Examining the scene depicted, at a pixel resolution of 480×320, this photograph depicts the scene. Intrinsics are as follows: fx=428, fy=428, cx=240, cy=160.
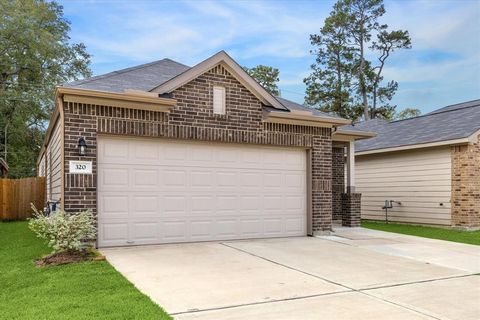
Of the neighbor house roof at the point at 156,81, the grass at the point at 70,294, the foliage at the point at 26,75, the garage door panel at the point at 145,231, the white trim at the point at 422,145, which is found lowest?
the grass at the point at 70,294

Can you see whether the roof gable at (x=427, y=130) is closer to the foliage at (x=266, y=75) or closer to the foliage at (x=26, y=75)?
the foliage at (x=266, y=75)

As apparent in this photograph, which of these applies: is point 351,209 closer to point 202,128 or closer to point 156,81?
point 202,128

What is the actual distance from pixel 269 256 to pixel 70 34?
1170 inches

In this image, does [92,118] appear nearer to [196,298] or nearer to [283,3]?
[196,298]

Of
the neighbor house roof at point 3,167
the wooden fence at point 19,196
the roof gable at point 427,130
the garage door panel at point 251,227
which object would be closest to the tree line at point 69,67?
the neighbor house roof at point 3,167

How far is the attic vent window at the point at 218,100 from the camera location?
9766 millimetres

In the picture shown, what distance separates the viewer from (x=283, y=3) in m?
14.3

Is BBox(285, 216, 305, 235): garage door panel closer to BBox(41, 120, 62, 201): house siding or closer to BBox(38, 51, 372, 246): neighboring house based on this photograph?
BBox(38, 51, 372, 246): neighboring house

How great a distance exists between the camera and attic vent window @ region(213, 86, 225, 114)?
32.0ft

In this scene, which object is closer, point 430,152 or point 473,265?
point 473,265

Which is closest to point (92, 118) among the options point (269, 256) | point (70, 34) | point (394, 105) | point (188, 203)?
point (188, 203)

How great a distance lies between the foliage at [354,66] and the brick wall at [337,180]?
22.2m

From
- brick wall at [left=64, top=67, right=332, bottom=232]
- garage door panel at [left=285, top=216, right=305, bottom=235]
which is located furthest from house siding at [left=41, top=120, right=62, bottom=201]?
garage door panel at [left=285, top=216, right=305, bottom=235]

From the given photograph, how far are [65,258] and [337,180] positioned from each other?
9.25 m
